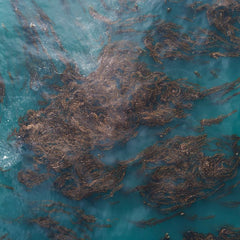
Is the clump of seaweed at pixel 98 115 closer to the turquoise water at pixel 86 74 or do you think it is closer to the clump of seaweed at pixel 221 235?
the turquoise water at pixel 86 74

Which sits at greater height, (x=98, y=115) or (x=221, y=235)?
(x=98, y=115)

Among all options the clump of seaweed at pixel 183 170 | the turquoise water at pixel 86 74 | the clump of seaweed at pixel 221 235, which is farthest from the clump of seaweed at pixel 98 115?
the clump of seaweed at pixel 221 235

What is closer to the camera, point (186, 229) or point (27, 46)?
point (186, 229)

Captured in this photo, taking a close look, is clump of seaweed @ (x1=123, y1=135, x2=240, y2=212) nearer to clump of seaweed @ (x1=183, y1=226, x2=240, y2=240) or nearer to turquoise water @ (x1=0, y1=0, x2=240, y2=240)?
turquoise water @ (x1=0, y1=0, x2=240, y2=240)

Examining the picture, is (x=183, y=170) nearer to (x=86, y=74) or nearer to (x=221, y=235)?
(x=221, y=235)

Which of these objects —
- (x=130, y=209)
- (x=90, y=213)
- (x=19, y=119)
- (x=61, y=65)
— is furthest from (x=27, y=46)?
(x=130, y=209)

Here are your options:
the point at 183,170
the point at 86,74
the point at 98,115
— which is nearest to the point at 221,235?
the point at 183,170

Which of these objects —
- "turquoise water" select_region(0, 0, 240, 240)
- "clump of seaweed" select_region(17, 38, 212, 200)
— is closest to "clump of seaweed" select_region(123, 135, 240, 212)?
"turquoise water" select_region(0, 0, 240, 240)

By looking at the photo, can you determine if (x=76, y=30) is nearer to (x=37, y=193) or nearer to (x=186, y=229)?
(x=37, y=193)
